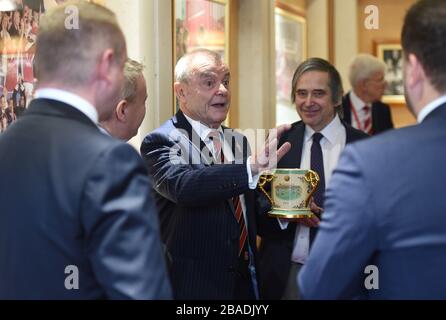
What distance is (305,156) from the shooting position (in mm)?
2900

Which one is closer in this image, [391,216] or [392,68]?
A: [391,216]

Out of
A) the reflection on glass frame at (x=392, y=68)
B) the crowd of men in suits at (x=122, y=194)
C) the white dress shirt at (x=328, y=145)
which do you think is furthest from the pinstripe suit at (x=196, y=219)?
the reflection on glass frame at (x=392, y=68)

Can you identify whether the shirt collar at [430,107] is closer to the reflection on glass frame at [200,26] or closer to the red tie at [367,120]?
the reflection on glass frame at [200,26]

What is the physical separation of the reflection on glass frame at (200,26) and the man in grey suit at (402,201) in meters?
2.05

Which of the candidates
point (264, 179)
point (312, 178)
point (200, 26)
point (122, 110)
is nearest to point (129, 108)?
point (122, 110)

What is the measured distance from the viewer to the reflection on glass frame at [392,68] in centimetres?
743

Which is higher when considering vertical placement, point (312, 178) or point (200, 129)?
point (200, 129)

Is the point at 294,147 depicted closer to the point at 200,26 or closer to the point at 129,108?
the point at 129,108

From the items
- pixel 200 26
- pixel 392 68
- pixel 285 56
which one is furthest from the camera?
pixel 392 68

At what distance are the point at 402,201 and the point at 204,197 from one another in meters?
1.02

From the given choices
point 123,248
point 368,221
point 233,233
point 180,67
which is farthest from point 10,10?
point 368,221

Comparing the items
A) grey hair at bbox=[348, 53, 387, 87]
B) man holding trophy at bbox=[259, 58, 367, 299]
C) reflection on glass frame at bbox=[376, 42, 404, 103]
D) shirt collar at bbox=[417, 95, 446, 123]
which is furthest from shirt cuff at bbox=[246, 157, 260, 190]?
reflection on glass frame at bbox=[376, 42, 404, 103]

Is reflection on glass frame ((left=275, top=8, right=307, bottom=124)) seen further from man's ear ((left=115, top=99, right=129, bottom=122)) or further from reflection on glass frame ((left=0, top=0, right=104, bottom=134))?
man's ear ((left=115, top=99, right=129, bottom=122))

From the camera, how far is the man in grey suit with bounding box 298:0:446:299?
1.46 m
